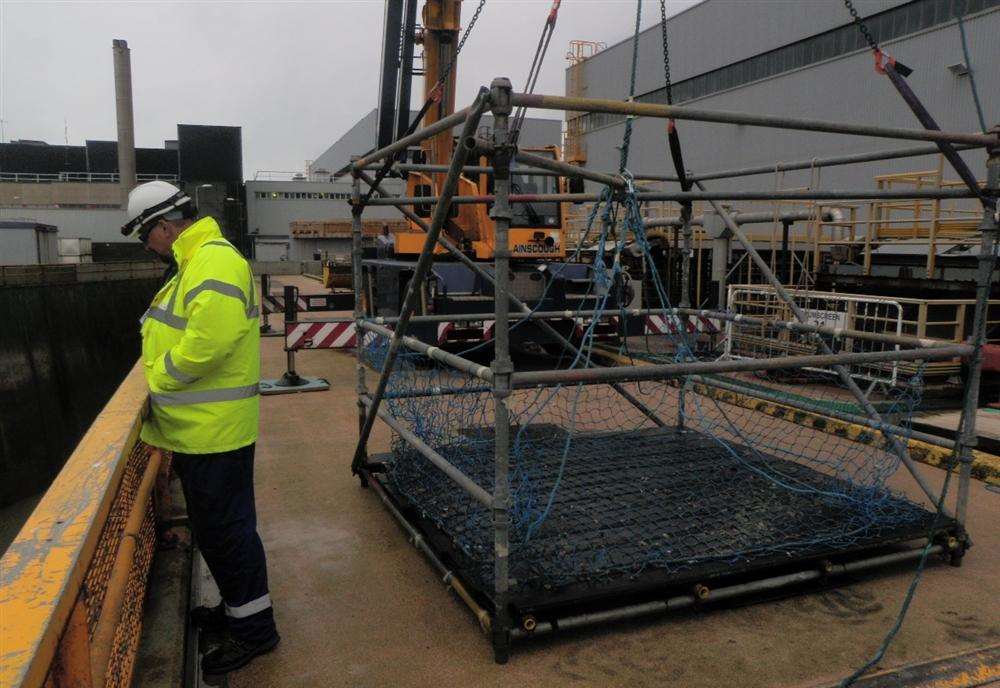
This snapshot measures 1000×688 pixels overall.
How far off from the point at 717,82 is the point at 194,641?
92.0 feet

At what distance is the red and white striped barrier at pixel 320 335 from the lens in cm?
806

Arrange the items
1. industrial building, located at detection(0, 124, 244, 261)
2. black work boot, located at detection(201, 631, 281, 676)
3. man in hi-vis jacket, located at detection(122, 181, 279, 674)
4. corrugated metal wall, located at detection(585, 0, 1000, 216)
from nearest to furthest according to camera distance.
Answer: man in hi-vis jacket, located at detection(122, 181, 279, 674)
black work boot, located at detection(201, 631, 281, 676)
corrugated metal wall, located at detection(585, 0, 1000, 216)
industrial building, located at detection(0, 124, 244, 261)

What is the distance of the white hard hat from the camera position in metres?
3.00

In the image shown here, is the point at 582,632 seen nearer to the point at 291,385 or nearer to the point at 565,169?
the point at 565,169

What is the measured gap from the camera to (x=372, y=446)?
6.39 metres

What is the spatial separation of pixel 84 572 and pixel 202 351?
1.25m

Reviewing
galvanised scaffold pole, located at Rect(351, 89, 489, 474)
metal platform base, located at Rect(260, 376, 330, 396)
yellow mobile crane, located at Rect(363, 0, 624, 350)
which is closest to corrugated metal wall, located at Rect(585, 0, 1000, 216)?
yellow mobile crane, located at Rect(363, 0, 624, 350)

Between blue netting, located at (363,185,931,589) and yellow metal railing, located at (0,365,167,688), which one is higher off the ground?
yellow metal railing, located at (0,365,167,688)

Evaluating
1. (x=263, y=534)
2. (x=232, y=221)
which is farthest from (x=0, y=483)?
(x=232, y=221)

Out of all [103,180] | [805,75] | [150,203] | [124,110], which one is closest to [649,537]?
[150,203]

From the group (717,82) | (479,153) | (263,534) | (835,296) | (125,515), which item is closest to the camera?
(125,515)

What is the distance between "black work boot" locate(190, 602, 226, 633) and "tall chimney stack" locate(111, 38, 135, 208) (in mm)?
40484

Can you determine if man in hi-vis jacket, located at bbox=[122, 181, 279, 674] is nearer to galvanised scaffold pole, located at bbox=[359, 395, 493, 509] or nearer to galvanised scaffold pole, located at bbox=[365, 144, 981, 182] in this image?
galvanised scaffold pole, located at bbox=[359, 395, 493, 509]

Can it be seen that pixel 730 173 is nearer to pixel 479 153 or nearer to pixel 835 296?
pixel 479 153
